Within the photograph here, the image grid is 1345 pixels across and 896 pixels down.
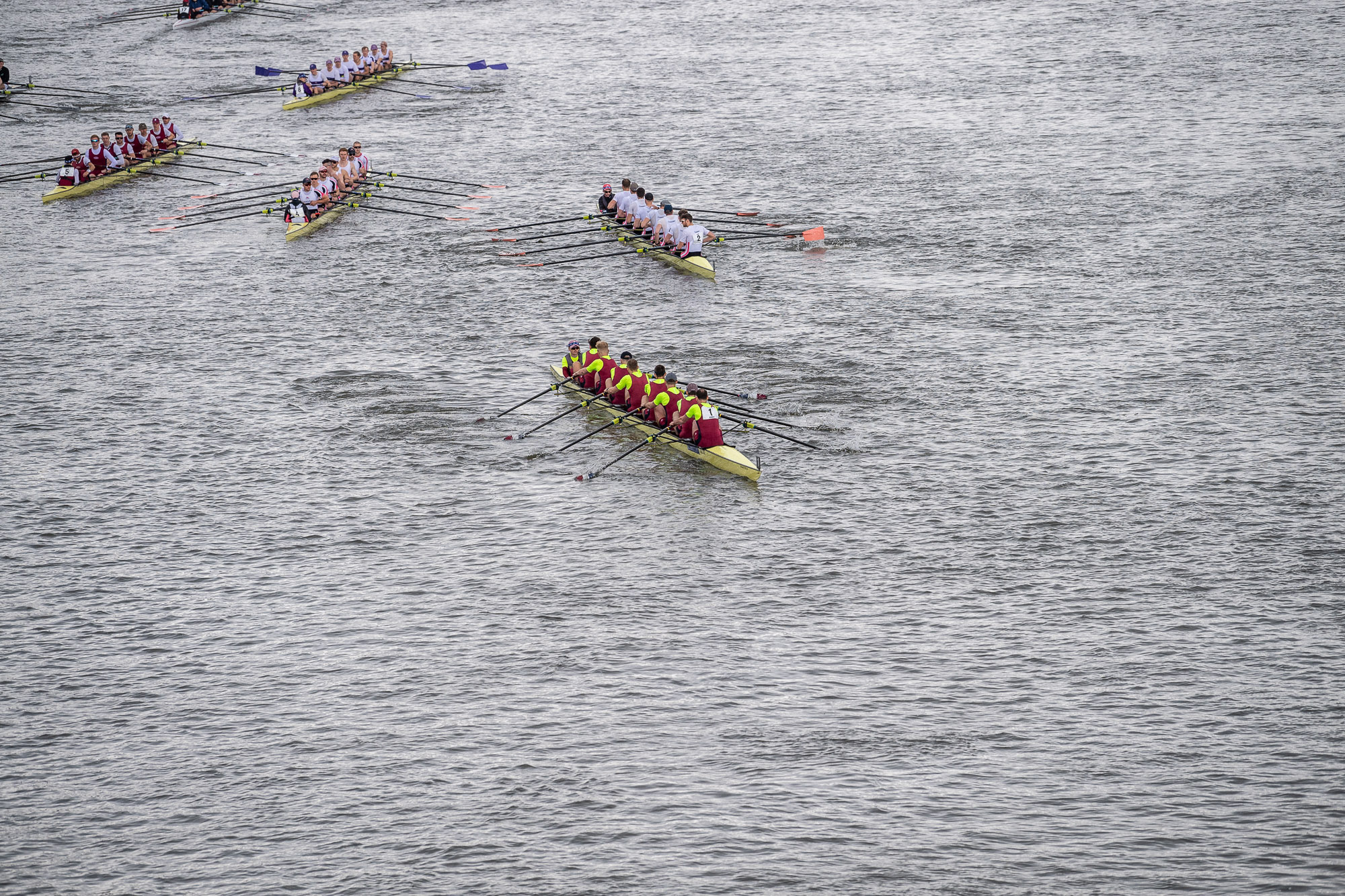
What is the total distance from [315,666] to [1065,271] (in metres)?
25.2

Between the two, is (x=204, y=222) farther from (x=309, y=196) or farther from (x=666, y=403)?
(x=666, y=403)

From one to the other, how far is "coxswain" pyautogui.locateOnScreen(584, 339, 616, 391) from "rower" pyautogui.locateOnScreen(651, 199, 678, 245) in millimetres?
10424

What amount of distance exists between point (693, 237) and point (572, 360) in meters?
9.53

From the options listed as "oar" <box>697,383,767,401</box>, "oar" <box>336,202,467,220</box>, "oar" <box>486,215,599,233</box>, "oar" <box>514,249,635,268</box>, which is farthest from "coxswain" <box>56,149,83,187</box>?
"oar" <box>697,383,767,401</box>

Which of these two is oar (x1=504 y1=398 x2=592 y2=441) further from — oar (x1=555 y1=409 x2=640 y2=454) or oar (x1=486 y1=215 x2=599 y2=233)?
oar (x1=486 y1=215 x2=599 y2=233)

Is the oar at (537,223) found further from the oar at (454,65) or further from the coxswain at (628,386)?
the oar at (454,65)

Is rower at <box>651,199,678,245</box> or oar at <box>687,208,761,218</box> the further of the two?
oar at <box>687,208,761,218</box>

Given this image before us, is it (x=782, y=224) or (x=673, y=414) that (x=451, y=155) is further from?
(x=673, y=414)

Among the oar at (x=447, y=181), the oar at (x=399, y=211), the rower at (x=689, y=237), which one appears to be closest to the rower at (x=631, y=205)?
the rower at (x=689, y=237)

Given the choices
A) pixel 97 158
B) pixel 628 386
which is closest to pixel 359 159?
pixel 97 158

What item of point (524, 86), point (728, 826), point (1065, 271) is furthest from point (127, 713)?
point (524, 86)

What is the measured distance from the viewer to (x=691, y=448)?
28812mm

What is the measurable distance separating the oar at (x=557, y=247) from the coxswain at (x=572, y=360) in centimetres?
1095

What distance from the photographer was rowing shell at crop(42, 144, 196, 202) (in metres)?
50.3
